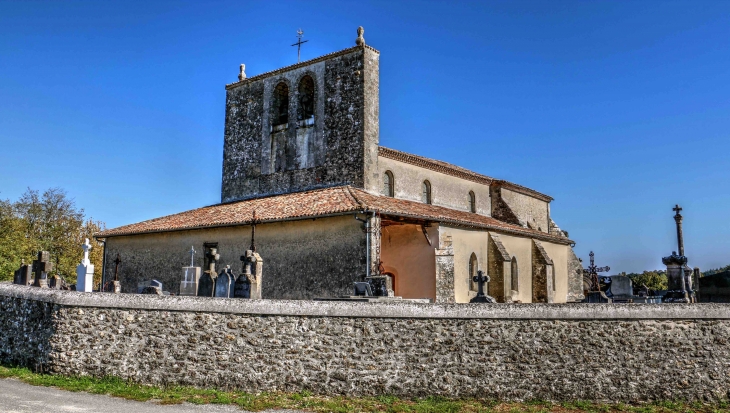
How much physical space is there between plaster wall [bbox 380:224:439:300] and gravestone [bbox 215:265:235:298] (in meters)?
9.25

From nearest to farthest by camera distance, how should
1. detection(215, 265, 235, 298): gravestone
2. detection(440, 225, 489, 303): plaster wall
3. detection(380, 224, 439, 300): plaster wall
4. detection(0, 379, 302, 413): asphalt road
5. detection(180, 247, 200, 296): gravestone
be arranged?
detection(0, 379, 302, 413): asphalt road < detection(215, 265, 235, 298): gravestone < detection(180, 247, 200, 296): gravestone < detection(380, 224, 439, 300): plaster wall < detection(440, 225, 489, 303): plaster wall

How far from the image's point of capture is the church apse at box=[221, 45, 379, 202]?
2247 centimetres

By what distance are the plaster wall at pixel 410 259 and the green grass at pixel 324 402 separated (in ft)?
34.2

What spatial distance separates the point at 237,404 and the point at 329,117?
53.2ft

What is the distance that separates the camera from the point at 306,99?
24906 mm

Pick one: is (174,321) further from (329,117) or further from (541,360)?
(329,117)

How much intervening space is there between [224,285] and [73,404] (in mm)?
4629

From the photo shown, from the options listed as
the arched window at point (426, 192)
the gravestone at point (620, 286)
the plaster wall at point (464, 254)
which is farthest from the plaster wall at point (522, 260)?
the gravestone at point (620, 286)

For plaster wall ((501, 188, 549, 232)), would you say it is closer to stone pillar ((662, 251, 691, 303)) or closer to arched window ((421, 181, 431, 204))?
arched window ((421, 181, 431, 204))

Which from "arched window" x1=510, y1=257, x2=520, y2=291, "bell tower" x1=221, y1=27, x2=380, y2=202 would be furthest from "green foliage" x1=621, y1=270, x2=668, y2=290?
"bell tower" x1=221, y1=27, x2=380, y2=202

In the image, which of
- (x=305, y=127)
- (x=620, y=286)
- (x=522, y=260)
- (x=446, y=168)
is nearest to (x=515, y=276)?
(x=522, y=260)

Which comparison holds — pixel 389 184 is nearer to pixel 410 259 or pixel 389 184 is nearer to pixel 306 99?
pixel 410 259

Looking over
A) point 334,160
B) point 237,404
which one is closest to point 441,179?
point 334,160

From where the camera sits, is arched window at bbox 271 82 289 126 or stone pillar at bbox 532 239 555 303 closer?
arched window at bbox 271 82 289 126
